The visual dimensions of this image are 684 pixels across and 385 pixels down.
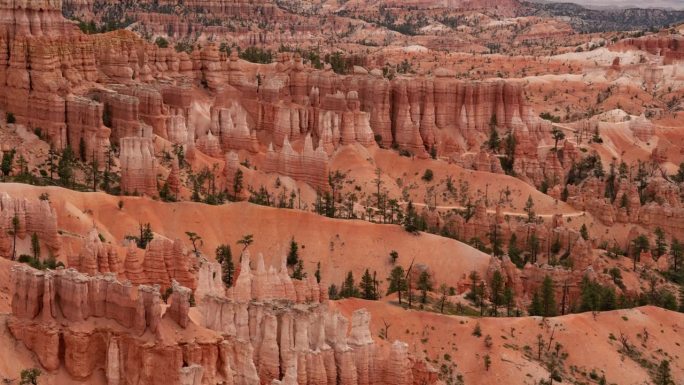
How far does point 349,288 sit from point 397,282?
9.61 ft

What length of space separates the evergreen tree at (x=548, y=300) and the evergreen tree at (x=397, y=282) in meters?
8.38

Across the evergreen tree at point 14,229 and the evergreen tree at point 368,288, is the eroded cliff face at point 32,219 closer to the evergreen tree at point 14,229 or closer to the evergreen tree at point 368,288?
the evergreen tree at point 14,229

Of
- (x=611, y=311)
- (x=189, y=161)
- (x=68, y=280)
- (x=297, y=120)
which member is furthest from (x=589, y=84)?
(x=68, y=280)

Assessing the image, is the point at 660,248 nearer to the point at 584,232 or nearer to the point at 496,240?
the point at 584,232

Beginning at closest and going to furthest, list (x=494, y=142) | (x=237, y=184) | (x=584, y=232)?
(x=584, y=232)
(x=237, y=184)
(x=494, y=142)

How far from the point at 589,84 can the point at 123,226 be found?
314ft

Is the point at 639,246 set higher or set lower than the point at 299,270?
lower

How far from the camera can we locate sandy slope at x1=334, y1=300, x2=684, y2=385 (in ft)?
193

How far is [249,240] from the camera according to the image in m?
76.1

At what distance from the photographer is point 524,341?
61531mm

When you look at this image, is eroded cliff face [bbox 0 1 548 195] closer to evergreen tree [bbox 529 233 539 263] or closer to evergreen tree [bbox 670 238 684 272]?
evergreen tree [bbox 529 233 539 263]

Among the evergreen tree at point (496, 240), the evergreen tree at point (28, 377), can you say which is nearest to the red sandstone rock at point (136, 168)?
the evergreen tree at point (496, 240)

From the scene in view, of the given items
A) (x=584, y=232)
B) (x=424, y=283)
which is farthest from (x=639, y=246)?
(x=424, y=283)

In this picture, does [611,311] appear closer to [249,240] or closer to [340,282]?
[340,282]
